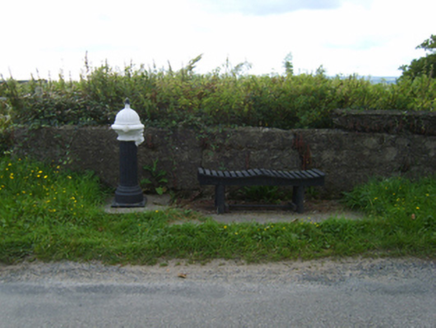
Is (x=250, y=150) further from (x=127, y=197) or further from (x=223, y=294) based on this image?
(x=223, y=294)

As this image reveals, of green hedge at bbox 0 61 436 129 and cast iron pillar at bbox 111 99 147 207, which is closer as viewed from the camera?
cast iron pillar at bbox 111 99 147 207

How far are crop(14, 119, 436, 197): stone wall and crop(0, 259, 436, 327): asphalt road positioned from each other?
2.03m

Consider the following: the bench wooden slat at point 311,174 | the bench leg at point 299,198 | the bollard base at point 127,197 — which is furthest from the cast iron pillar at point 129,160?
the bench wooden slat at point 311,174

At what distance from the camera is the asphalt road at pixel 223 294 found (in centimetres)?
279

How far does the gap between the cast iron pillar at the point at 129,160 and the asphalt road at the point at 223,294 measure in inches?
56.6

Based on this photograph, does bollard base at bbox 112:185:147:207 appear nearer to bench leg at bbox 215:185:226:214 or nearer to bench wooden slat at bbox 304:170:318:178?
bench leg at bbox 215:185:226:214

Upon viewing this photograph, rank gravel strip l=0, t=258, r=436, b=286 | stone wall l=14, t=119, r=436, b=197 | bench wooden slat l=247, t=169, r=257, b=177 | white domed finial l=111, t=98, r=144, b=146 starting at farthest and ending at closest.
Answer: stone wall l=14, t=119, r=436, b=197
bench wooden slat l=247, t=169, r=257, b=177
white domed finial l=111, t=98, r=144, b=146
gravel strip l=0, t=258, r=436, b=286

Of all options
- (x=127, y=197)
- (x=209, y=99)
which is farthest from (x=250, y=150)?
(x=127, y=197)

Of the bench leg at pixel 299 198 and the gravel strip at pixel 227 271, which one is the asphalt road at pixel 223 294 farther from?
the bench leg at pixel 299 198

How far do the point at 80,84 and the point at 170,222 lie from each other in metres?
3.17

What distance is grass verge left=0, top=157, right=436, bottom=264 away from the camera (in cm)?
377

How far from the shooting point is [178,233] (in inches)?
159

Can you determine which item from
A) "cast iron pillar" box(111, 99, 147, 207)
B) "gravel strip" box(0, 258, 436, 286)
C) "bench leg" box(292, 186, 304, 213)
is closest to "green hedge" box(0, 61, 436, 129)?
"cast iron pillar" box(111, 99, 147, 207)

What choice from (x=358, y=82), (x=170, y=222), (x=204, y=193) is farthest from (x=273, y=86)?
(x=170, y=222)
